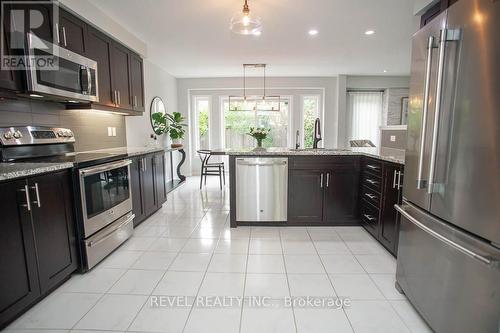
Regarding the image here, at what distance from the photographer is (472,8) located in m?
1.17

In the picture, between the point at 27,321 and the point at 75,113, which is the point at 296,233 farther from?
the point at 75,113

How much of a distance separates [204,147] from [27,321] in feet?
18.1

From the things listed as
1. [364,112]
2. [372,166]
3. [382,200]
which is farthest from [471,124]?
[364,112]

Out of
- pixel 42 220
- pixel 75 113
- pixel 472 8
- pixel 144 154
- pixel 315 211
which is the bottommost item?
pixel 315 211

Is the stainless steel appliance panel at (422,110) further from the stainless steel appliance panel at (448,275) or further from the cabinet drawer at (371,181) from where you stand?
the cabinet drawer at (371,181)

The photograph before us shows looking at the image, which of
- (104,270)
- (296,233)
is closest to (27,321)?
(104,270)

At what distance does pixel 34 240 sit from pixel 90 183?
23.4 inches

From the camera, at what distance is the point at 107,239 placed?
234 cm

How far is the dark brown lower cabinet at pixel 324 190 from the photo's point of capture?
3049 mm

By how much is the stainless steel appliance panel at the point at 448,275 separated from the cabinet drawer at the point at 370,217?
3.06 ft

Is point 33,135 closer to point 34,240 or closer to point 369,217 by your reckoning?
point 34,240

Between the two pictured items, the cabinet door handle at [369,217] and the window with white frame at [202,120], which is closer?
the cabinet door handle at [369,217]

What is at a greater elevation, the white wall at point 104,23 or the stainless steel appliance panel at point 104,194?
the white wall at point 104,23

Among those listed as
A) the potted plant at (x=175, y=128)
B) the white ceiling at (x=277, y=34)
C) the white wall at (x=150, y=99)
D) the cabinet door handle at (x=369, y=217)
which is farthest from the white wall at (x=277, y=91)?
the cabinet door handle at (x=369, y=217)
